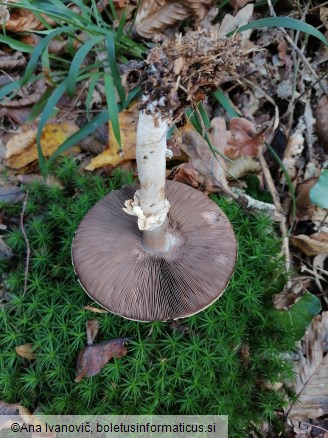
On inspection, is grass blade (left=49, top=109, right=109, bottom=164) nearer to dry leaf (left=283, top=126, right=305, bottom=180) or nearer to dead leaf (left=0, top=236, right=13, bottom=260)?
dead leaf (left=0, top=236, right=13, bottom=260)

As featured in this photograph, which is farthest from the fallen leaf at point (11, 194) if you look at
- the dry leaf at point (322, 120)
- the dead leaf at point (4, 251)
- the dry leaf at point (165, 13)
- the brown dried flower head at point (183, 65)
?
the dry leaf at point (322, 120)

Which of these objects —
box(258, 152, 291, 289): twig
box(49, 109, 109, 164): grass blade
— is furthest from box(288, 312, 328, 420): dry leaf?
box(49, 109, 109, 164): grass blade

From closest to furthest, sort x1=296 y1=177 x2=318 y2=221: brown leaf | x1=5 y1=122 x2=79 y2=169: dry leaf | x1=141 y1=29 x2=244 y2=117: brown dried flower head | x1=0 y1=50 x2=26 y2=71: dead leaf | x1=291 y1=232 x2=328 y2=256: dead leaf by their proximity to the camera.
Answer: x1=141 y1=29 x2=244 y2=117: brown dried flower head
x1=291 y1=232 x2=328 y2=256: dead leaf
x1=296 y1=177 x2=318 y2=221: brown leaf
x1=5 y1=122 x2=79 y2=169: dry leaf
x1=0 y1=50 x2=26 y2=71: dead leaf

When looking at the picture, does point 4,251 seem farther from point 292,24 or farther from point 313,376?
point 292,24

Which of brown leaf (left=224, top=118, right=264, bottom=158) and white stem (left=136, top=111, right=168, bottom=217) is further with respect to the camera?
brown leaf (left=224, top=118, right=264, bottom=158)

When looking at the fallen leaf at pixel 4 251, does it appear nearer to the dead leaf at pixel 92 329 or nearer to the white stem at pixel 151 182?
the dead leaf at pixel 92 329

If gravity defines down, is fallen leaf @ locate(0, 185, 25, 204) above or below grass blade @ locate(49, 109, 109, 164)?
below

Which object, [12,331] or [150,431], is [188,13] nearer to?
[12,331]

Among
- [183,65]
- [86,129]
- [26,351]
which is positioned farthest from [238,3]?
[26,351]
